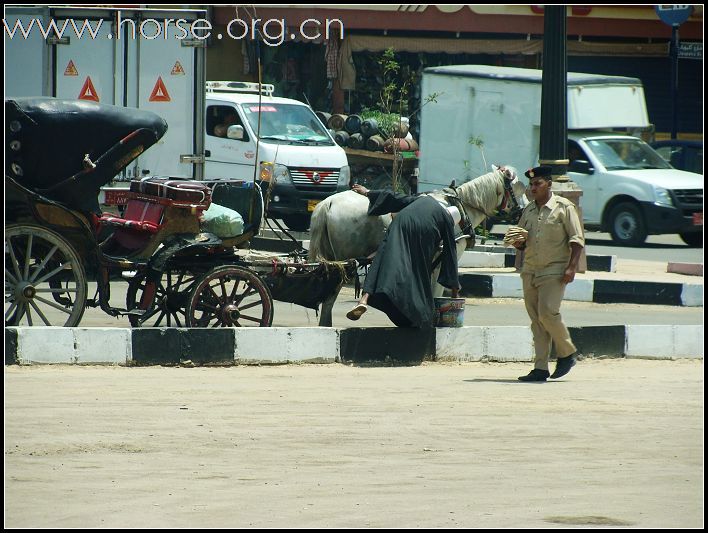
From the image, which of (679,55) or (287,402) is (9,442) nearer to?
(287,402)

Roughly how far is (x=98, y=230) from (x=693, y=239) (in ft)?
41.6

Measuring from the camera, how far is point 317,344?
9555mm

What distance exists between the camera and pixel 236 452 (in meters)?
6.59

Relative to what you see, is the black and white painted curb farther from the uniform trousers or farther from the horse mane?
the horse mane

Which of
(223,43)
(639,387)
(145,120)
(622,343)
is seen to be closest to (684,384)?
(639,387)

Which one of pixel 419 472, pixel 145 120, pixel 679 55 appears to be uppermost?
pixel 679 55

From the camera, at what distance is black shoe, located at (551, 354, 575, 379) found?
9.10 meters

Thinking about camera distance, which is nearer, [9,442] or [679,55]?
[9,442]

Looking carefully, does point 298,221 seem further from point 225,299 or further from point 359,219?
point 225,299

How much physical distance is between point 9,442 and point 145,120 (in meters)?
3.89

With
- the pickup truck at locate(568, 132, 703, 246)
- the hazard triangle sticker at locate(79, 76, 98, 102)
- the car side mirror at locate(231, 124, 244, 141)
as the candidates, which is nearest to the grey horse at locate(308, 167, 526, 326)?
the hazard triangle sticker at locate(79, 76, 98, 102)

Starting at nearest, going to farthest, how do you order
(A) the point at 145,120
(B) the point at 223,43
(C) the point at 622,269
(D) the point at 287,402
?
1. (D) the point at 287,402
2. (A) the point at 145,120
3. (C) the point at 622,269
4. (B) the point at 223,43

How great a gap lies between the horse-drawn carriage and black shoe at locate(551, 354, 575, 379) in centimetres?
207

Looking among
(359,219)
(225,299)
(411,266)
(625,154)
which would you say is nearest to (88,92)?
(359,219)
